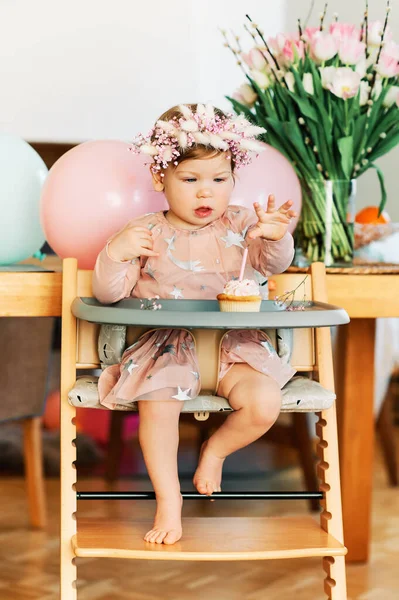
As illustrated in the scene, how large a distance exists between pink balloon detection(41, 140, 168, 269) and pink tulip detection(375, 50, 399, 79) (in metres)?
0.49

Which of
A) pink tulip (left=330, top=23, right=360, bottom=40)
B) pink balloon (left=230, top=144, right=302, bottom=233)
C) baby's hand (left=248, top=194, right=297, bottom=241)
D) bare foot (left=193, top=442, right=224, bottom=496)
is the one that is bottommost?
bare foot (left=193, top=442, right=224, bottom=496)

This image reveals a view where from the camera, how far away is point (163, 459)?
1308 millimetres

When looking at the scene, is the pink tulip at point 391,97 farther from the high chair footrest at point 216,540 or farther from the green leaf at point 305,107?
the high chair footrest at point 216,540

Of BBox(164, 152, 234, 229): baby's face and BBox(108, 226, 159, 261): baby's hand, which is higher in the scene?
BBox(164, 152, 234, 229): baby's face

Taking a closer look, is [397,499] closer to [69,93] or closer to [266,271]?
[266,271]

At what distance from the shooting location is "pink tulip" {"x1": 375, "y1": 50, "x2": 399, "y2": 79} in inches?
66.4

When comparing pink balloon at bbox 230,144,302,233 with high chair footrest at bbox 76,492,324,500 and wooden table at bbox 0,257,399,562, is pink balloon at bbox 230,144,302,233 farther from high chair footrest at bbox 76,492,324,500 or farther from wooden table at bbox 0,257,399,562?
high chair footrest at bbox 76,492,324,500

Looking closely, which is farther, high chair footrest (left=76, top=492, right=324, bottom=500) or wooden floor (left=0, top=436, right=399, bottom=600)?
wooden floor (left=0, top=436, right=399, bottom=600)

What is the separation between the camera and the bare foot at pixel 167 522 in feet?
4.25

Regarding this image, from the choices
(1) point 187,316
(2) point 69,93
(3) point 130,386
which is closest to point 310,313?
(1) point 187,316

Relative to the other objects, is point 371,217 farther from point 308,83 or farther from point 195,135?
point 195,135

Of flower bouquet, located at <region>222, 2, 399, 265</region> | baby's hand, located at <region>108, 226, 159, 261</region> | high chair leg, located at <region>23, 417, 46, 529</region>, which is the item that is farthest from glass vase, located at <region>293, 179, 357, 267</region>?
high chair leg, located at <region>23, 417, 46, 529</region>

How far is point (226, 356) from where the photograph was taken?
4.51ft

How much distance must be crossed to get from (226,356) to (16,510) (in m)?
1.16
